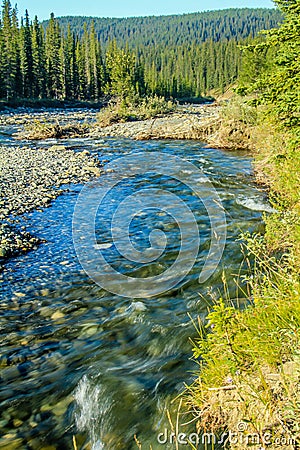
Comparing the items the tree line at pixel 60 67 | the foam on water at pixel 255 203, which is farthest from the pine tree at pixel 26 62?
the foam on water at pixel 255 203

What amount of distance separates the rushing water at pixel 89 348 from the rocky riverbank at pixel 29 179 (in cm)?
54

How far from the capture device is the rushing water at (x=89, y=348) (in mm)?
3275

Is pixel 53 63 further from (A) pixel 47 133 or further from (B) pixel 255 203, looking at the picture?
(B) pixel 255 203

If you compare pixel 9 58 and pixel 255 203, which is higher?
pixel 9 58

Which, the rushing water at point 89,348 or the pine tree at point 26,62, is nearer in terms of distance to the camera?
the rushing water at point 89,348

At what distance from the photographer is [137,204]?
36.0ft

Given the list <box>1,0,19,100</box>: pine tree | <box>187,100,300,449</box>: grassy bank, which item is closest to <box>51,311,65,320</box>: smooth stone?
<box>187,100,300,449</box>: grassy bank

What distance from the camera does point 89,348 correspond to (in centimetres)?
442

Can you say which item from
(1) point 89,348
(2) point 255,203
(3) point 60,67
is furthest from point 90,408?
(3) point 60,67

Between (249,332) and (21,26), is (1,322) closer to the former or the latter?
(249,332)

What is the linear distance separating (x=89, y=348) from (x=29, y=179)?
9707mm

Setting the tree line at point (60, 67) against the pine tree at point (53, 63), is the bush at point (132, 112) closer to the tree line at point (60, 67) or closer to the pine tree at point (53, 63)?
the tree line at point (60, 67)

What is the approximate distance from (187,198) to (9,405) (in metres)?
8.19

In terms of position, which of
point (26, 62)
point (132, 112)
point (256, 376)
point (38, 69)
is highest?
point (26, 62)
